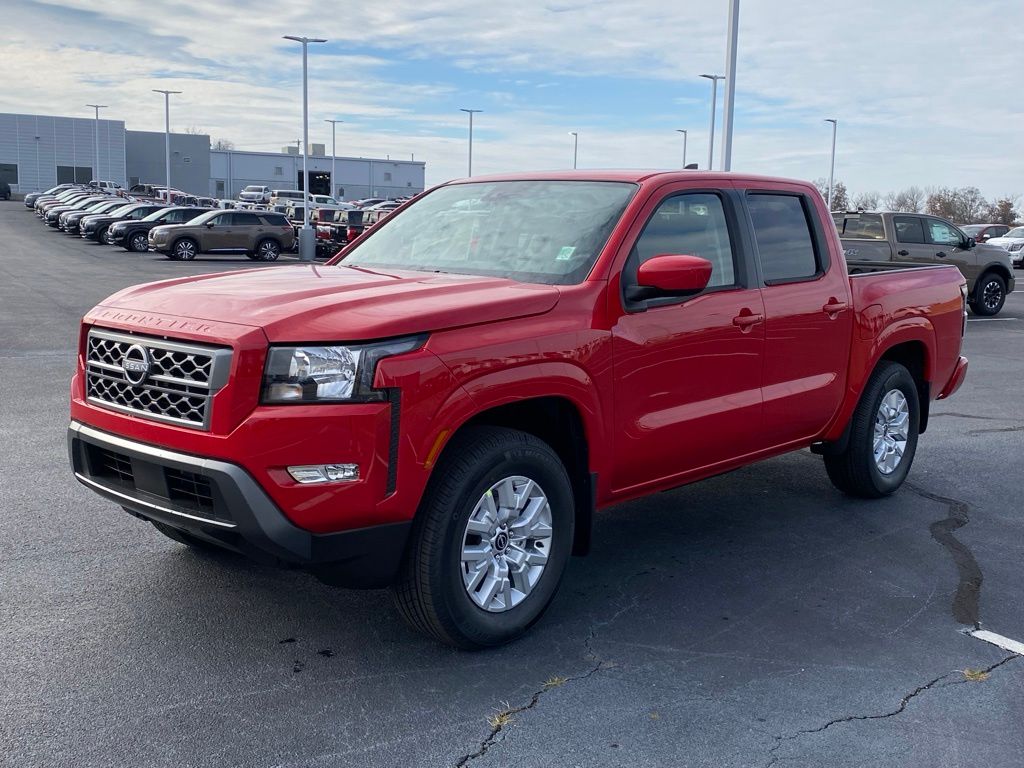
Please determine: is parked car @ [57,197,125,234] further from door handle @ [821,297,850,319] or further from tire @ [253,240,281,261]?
door handle @ [821,297,850,319]

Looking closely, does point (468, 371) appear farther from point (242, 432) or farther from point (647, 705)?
point (647, 705)

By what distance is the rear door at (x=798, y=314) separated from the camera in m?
5.37

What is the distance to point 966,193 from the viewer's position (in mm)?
79000

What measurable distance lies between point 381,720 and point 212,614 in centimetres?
118

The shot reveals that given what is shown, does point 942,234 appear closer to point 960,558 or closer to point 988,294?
point 988,294

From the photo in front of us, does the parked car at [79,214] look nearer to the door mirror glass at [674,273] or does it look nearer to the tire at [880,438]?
the tire at [880,438]

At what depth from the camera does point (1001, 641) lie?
436cm

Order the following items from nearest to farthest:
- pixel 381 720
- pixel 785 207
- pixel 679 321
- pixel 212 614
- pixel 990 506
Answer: pixel 381 720 < pixel 212 614 < pixel 679 321 < pixel 785 207 < pixel 990 506

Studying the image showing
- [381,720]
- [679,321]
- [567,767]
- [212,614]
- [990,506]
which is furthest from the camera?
[990,506]

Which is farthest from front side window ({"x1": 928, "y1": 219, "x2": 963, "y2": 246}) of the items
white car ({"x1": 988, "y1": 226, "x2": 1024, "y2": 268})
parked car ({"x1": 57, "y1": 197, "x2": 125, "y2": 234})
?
parked car ({"x1": 57, "y1": 197, "x2": 125, "y2": 234})

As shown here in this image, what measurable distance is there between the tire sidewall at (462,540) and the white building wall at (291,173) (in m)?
104

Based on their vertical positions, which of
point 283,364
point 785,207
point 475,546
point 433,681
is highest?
point 785,207

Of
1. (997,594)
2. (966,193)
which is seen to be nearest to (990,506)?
(997,594)

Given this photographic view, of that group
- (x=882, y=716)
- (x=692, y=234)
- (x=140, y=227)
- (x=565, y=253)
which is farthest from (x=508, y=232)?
(x=140, y=227)
